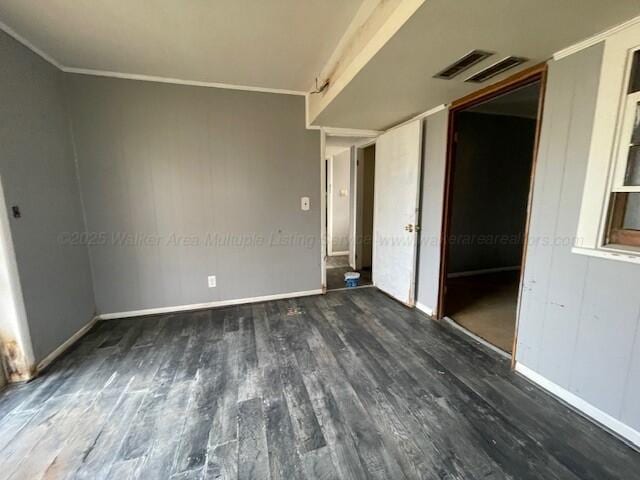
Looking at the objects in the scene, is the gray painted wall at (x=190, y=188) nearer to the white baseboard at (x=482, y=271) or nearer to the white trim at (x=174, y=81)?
the white trim at (x=174, y=81)

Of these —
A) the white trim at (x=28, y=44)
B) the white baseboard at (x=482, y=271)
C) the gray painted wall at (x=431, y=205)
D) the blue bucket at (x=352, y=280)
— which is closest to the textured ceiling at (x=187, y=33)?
the white trim at (x=28, y=44)

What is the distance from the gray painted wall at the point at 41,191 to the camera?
1881 mm

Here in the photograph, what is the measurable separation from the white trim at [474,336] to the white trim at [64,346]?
347 cm

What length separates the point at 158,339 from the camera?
246 cm

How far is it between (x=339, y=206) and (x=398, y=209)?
2687mm

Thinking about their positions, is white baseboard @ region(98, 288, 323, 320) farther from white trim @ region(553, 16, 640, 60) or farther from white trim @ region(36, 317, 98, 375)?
white trim @ region(553, 16, 640, 60)

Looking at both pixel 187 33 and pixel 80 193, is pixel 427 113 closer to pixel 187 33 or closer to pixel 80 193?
pixel 187 33

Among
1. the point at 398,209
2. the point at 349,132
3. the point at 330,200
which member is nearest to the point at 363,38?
the point at 349,132

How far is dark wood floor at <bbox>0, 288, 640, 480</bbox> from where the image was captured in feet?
4.25

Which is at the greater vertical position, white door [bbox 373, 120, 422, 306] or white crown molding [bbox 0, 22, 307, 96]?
white crown molding [bbox 0, 22, 307, 96]

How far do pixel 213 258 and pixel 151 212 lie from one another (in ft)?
2.56

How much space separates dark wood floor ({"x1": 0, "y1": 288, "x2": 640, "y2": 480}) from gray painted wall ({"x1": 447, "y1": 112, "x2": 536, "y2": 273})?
2350mm

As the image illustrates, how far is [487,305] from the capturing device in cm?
316

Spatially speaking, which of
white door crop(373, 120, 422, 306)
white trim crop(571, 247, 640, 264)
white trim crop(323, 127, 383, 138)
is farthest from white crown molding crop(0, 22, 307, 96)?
white trim crop(571, 247, 640, 264)
